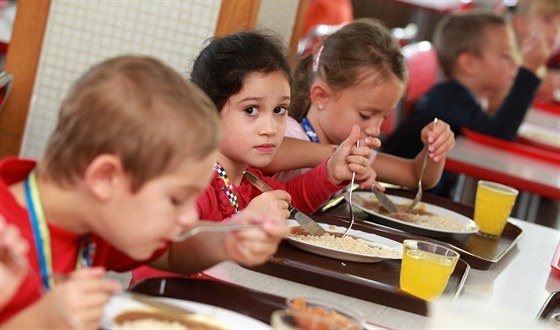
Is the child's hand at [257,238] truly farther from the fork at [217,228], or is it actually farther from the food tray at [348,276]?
the food tray at [348,276]

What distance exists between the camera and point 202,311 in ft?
3.75

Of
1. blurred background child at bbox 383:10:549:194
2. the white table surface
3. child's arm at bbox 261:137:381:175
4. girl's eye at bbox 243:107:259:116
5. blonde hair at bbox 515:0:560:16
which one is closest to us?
the white table surface

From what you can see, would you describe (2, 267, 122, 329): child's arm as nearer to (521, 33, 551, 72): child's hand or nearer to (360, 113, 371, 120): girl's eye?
(360, 113, 371, 120): girl's eye

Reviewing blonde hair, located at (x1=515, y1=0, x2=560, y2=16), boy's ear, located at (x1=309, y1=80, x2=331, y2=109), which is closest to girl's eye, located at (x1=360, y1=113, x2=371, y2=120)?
boy's ear, located at (x1=309, y1=80, x2=331, y2=109)

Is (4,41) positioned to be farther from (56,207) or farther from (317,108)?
(56,207)

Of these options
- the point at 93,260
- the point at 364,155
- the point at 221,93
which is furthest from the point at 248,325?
the point at 364,155

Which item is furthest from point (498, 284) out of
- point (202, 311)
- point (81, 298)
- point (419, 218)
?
point (81, 298)

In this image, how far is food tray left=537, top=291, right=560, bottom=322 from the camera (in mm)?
1537

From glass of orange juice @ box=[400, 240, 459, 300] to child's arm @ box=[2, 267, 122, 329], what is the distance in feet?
2.21

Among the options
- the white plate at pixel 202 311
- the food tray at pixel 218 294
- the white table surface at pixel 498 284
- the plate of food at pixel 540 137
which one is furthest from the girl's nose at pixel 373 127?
the plate of food at pixel 540 137

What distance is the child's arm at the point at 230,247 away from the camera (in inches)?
47.6

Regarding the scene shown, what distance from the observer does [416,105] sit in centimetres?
405

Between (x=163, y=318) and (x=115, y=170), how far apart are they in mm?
188

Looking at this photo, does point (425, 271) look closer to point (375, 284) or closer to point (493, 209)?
point (375, 284)
